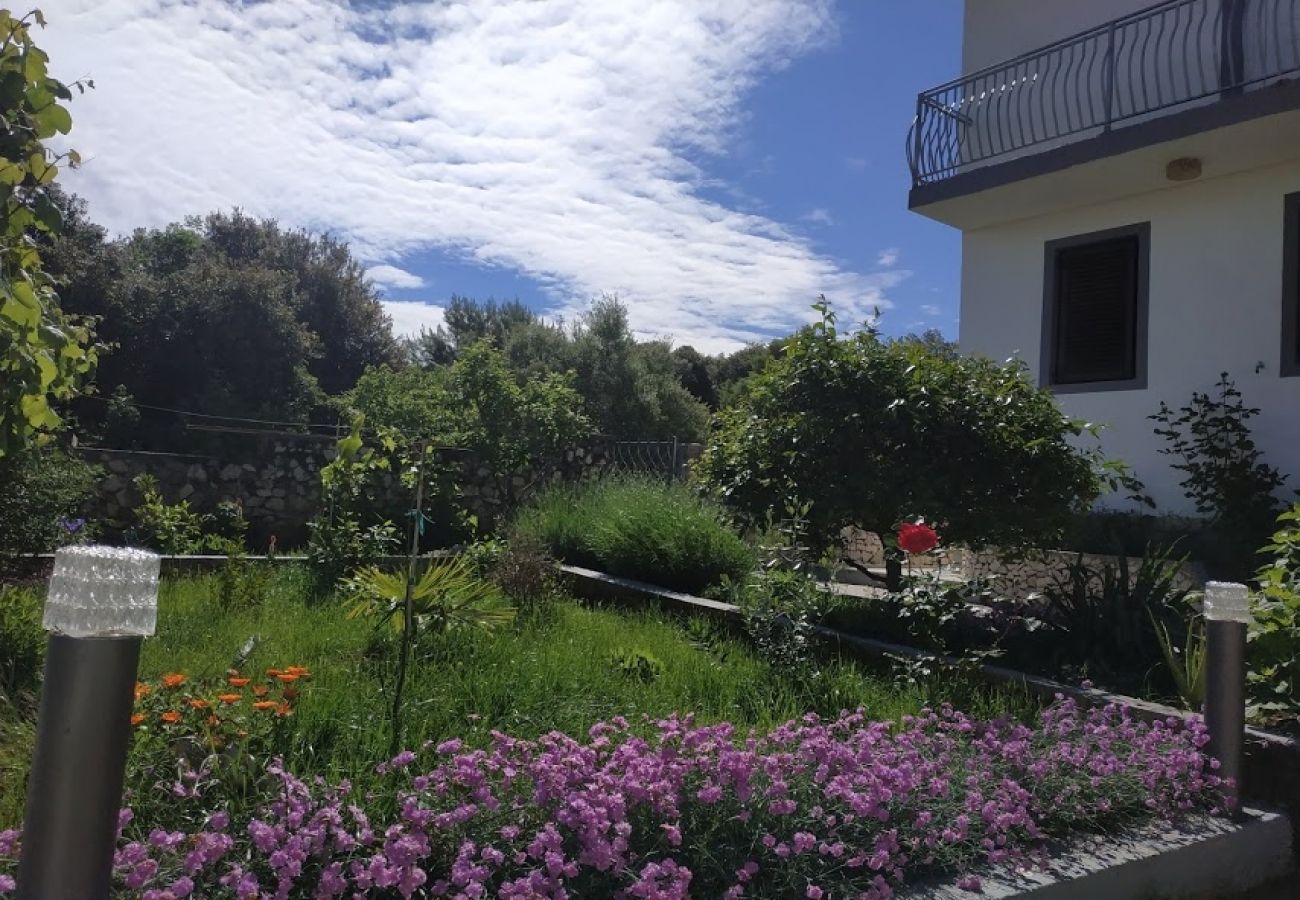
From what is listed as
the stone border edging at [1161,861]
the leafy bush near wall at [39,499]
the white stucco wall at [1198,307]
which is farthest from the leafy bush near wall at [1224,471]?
the leafy bush near wall at [39,499]

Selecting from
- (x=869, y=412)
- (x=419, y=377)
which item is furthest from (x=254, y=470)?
(x=869, y=412)

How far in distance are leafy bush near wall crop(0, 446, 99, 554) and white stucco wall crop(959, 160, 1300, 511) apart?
323 inches

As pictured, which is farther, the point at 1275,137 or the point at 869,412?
the point at 1275,137

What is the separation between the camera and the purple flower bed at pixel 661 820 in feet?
6.98

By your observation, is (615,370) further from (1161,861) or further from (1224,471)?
(1161,861)

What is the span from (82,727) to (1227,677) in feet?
12.3

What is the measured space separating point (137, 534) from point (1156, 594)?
8.46m

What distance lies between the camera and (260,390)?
2173cm

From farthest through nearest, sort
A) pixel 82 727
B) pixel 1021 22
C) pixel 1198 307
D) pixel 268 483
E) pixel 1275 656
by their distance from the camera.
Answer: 1. pixel 268 483
2. pixel 1021 22
3. pixel 1198 307
4. pixel 1275 656
5. pixel 82 727

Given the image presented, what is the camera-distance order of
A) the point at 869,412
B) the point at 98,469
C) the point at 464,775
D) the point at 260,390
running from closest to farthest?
1. the point at 464,775
2. the point at 869,412
3. the point at 98,469
4. the point at 260,390

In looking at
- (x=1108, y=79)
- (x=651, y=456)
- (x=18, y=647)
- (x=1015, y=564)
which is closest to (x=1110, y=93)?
(x=1108, y=79)

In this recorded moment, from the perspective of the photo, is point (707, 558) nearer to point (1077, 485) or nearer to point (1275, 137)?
point (1077, 485)

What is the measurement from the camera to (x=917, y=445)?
566 cm

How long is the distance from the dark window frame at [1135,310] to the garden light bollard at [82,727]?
8762mm
